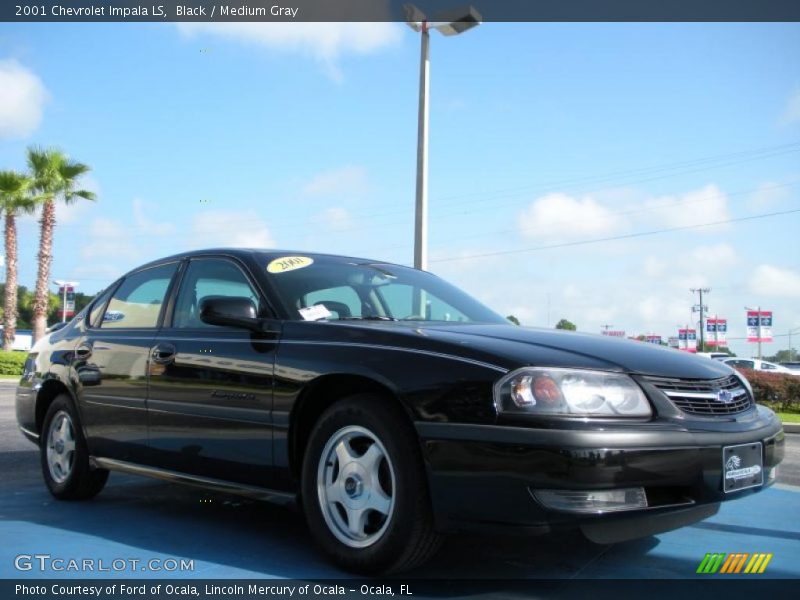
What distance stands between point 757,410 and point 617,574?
1041mm

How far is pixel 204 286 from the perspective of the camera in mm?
4816

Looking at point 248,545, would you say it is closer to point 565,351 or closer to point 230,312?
point 230,312

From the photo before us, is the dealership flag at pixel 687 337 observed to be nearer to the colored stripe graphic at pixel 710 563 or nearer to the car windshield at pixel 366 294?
the car windshield at pixel 366 294

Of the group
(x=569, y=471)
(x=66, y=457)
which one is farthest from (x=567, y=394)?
(x=66, y=457)

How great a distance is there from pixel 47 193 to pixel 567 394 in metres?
30.7

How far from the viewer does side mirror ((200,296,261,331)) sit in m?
4.10

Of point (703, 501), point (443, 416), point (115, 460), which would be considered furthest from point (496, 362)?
point (115, 460)

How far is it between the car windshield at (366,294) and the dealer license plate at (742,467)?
1.62m

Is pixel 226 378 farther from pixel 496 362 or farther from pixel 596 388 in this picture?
pixel 596 388

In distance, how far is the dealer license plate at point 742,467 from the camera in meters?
3.44

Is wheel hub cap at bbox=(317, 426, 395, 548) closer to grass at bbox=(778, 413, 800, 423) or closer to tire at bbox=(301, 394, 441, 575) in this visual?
tire at bbox=(301, 394, 441, 575)

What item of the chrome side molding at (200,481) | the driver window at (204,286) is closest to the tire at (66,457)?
the chrome side molding at (200,481)

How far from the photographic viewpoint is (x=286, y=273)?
14.8ft

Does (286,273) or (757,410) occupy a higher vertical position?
(286,273)
